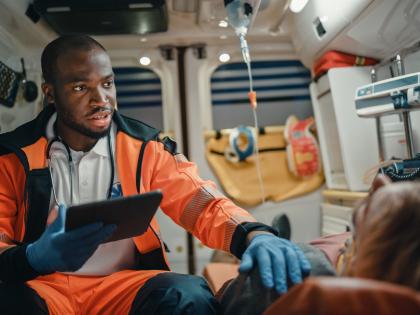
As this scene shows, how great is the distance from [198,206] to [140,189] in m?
0.22

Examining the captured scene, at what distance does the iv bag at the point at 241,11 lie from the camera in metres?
1.76

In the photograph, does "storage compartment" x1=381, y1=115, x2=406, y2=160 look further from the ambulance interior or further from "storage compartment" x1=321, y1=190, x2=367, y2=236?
"storage compartment" x1=321, y1=190, x2=367, y2=236

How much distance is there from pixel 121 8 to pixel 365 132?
4.87ft

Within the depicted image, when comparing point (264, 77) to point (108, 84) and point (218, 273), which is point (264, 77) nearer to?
point (218, 273)

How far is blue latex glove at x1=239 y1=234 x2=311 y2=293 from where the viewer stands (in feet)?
2.94

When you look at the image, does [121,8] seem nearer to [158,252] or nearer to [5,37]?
[5,37]

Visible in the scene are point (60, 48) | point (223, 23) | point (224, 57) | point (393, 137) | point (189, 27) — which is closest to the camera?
point (60, 48)

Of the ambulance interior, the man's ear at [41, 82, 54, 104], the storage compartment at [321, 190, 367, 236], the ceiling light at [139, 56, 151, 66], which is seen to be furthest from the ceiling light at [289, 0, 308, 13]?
the man's ear at [41, 82, 54, 104]

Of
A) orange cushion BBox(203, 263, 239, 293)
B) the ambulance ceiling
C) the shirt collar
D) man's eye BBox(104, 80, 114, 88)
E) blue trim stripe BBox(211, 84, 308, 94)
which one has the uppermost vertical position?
the ambulance ceiling

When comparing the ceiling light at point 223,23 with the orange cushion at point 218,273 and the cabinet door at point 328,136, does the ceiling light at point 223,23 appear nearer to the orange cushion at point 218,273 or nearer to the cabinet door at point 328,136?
the cabinet door at point 328,136

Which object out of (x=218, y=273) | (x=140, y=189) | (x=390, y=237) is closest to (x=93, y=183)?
(x=140, y=189)

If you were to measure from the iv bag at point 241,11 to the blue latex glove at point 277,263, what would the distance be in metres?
1.18

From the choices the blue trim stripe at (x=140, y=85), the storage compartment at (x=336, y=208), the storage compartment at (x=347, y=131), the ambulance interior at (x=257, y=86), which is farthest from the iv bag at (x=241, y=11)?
the storage compartment at (x=336, y=208)

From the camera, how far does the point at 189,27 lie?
97.7 inches
